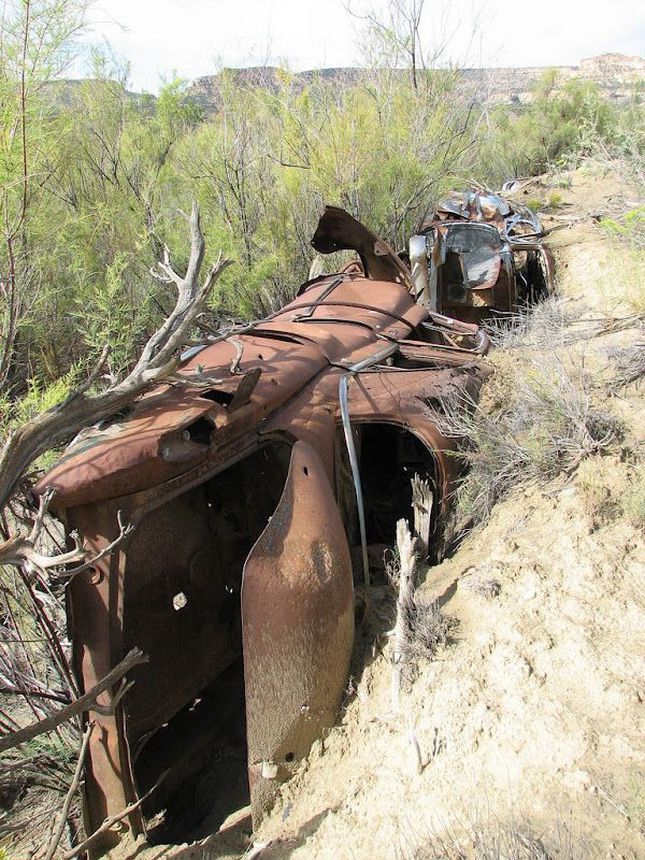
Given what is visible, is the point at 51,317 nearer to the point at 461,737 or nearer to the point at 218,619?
the point at 218,619

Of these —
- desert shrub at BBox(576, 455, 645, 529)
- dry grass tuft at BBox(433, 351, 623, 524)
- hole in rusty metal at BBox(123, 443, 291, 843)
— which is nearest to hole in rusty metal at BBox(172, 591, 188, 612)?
hole in rusty metal at BBox(123, 443, 291, 843)

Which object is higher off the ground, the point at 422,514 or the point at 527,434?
the point at 527,434

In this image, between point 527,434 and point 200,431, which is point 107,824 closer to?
point 200,431

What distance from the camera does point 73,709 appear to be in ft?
8.17

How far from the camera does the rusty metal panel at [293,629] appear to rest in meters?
2.86

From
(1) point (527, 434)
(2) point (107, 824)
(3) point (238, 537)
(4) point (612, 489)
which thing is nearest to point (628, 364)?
(1) point (527, 434)

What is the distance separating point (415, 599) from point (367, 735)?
68 cm

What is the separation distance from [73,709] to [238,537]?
5.07ft

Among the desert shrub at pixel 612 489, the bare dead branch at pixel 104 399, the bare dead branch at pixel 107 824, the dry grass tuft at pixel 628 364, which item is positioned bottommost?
the bare dead branch at pixel 107 824

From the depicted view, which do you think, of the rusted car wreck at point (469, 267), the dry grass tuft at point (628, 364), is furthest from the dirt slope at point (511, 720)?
the rusted car wreck at point (469, 267)

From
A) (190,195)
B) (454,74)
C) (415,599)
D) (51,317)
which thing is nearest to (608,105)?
(454,74)

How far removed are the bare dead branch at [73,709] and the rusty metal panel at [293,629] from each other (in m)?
0.50

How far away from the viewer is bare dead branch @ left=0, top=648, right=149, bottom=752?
2.35 metres

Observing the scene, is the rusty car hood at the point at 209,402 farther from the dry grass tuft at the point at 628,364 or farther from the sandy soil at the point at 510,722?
the sandy soil at the point at 510,722
